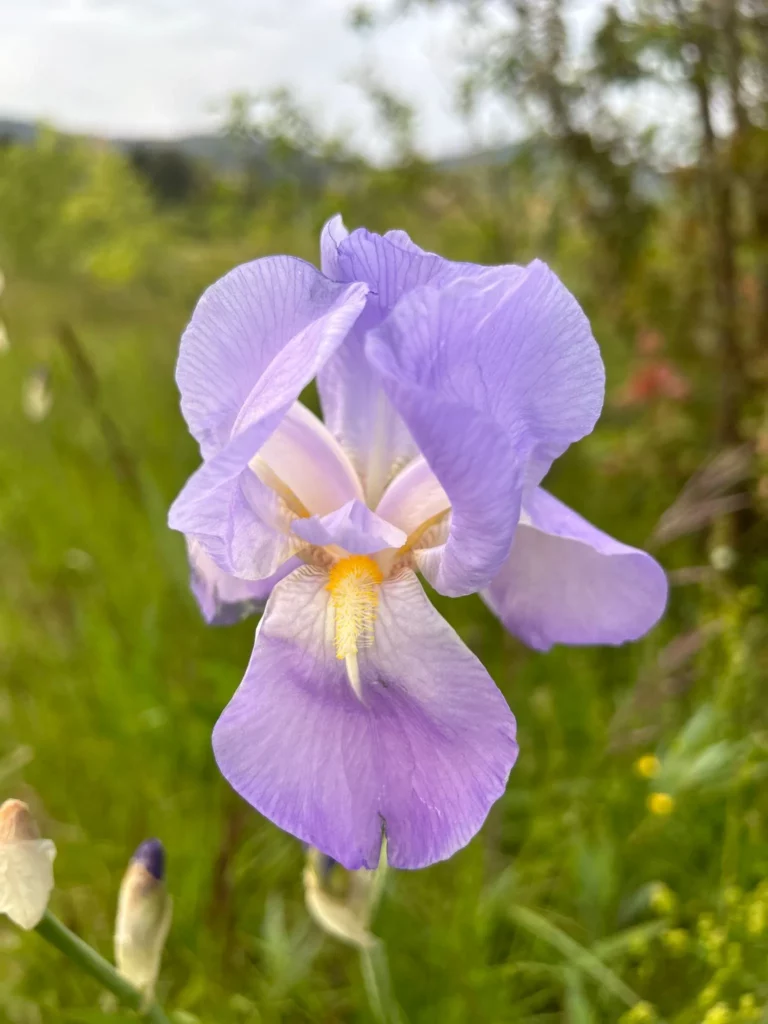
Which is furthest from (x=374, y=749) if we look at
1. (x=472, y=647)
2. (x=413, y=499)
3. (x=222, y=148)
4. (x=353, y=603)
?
(x=222, y=148)

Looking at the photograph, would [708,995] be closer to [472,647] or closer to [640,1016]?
[640,1016]

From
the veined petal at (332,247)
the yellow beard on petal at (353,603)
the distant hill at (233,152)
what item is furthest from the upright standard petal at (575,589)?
the distant hill at (233,152)

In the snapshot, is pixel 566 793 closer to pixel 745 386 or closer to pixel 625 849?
pixel 625 849

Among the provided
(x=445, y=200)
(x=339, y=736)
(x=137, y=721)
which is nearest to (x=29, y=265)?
(x=445, y=200)

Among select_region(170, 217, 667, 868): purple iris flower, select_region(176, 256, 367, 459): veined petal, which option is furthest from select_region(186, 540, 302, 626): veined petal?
select_region(176, 256, 367, 459): veined petal

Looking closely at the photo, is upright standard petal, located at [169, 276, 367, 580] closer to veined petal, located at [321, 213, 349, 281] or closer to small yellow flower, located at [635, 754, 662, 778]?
veined petal, located at [321, 213, 349, 281]

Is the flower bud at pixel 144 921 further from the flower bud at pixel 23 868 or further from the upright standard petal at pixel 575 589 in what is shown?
the upright standard petal at pixel 575 589
